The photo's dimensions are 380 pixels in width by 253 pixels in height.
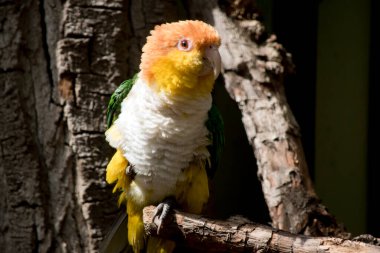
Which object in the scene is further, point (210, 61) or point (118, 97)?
point (118, 97)

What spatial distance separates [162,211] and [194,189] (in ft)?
0.60

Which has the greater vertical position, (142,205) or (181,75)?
(181,75)

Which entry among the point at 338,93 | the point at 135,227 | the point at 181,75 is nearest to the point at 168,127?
the point at 181,75

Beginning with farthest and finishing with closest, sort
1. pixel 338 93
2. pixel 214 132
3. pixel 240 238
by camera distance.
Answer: pixel 338 93
pixel 214 132
pixel 240 238

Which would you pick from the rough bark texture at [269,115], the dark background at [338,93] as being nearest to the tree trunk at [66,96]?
the rough bark texture at [269,115]

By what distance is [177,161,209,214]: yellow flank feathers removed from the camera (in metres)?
1.98

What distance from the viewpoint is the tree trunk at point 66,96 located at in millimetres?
2291

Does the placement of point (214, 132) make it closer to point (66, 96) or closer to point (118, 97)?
point (118, 97)

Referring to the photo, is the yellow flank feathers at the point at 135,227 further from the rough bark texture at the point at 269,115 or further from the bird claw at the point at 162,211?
the rough bark texture at the point at 269,115

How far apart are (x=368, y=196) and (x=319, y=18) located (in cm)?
111

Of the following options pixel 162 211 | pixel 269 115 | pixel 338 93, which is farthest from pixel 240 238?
pixel 338 93

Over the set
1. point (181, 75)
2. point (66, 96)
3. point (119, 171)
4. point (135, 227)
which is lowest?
point (135, 227)

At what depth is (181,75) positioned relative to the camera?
1832 millimetres

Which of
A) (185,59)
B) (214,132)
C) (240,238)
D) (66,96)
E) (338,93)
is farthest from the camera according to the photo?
(338,93)
